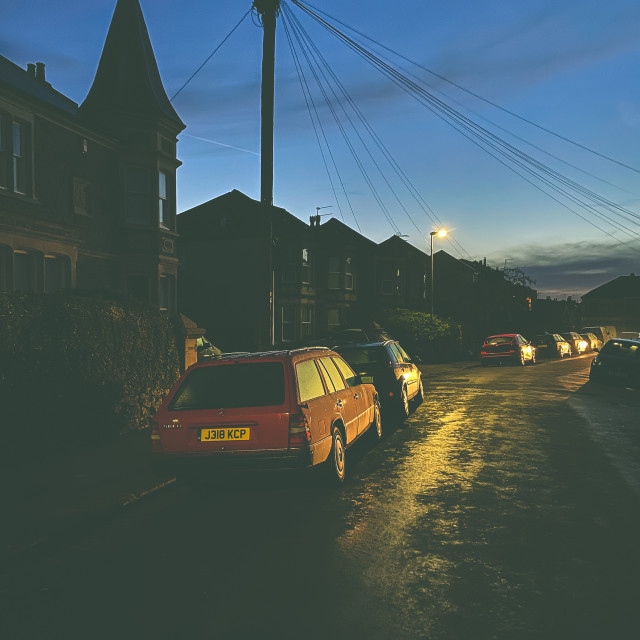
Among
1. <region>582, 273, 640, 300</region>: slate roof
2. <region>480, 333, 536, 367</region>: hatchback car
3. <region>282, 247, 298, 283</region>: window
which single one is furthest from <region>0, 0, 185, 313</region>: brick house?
<region>582, 273, 640, 300</region>: slate roof

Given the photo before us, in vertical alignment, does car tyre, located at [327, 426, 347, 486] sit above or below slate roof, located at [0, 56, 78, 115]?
below

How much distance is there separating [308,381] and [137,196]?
1602cm

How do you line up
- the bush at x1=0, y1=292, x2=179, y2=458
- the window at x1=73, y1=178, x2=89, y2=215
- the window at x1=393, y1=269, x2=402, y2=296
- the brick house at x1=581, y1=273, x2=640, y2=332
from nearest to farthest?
the bush at x1=0, y1=292, x2=179, y2=458 < the window at x1=73, y1=178, x2=89, y2=215 < the window at x1=393, y1=269, x2=402, y2=296 < the brick house at x1=581, y1=273, x2=640, y2=332

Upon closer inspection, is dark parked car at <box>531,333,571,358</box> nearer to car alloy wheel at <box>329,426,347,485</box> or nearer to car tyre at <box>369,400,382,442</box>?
car tyre at <box>369,400,382,442</box>

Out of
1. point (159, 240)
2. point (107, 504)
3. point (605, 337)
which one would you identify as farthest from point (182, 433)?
point (605, 337)

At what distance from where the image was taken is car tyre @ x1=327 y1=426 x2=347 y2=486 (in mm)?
7434

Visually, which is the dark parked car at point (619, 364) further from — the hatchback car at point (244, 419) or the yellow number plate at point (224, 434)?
the yellow number plate at point (224, 434)

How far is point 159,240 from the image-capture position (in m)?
21.8

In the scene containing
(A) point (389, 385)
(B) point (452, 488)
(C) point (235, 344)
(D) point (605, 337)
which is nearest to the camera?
(B) point (452, 488)

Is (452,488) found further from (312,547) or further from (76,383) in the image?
(76,383)

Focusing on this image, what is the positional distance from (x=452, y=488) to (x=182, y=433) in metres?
3.10

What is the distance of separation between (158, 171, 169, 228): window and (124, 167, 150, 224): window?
41 centimetres

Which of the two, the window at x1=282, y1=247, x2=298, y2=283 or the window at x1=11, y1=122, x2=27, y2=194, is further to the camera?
the window at x1=282, y1=247, x2=298, y2=283

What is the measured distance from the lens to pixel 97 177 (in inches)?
796
